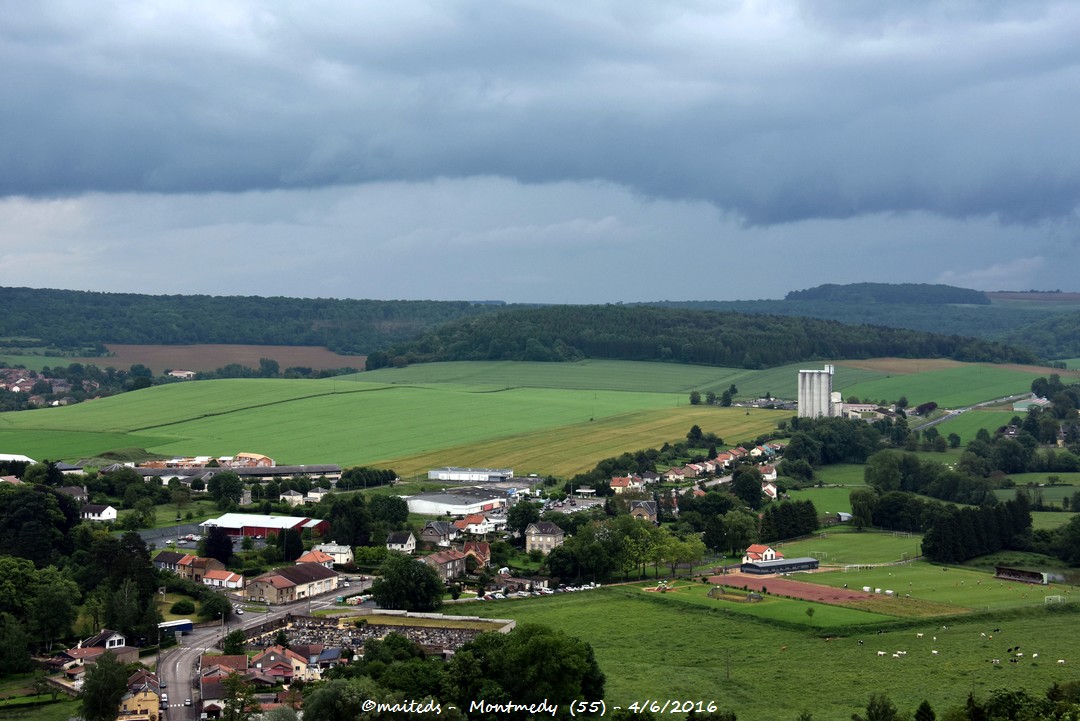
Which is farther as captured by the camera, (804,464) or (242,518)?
(804,464)

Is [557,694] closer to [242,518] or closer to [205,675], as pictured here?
[205,675]

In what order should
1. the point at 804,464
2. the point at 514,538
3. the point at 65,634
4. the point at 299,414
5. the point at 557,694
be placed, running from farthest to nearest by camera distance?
the point at 299,414 < the point at 804,464 < the point at 514,538 < the point at 65,634 < the point at 557,694

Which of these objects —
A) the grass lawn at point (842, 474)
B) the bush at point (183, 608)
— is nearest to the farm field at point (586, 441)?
the grass lawn at point (842, 474)

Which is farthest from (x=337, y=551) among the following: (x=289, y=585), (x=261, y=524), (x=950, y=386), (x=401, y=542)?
(x=950, y=386)

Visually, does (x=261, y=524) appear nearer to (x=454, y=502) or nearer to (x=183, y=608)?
(x=454, y=502)

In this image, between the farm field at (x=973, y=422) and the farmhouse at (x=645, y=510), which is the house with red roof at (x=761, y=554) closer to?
the farmhouse at (x=645, y=510)

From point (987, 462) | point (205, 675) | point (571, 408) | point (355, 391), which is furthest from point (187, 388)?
point (205, 675)
